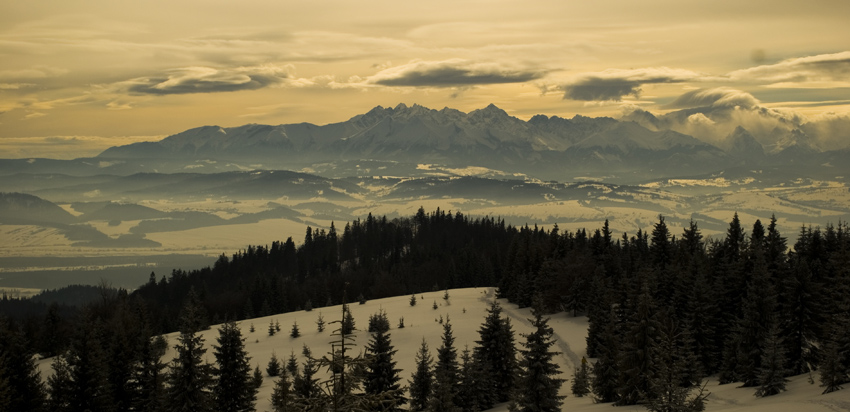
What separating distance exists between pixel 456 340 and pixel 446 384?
86.1 ft

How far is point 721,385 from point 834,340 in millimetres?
9465

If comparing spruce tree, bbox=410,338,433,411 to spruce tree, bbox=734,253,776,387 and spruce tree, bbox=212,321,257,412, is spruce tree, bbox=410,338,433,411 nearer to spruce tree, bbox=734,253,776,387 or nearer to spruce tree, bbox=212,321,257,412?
spruce tree, bbox=212,321,257,412

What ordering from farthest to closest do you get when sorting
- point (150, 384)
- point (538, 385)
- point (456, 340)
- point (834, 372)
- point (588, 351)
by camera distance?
1. point (456, 340)
2. point (588, 351)
3. point (150, 384)
4. point (538, 385)
5. point (834, 372)

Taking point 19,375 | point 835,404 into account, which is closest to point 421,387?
point 835,404

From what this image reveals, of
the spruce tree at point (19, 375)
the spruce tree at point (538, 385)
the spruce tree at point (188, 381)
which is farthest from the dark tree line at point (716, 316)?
the spruce tree at point (19, 375)

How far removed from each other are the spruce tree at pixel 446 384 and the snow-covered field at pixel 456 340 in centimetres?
328

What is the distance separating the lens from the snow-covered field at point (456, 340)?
97.3 feet

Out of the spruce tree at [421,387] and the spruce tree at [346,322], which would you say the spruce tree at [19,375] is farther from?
the spruce tree at [421,387]

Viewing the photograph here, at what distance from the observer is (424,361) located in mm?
39062

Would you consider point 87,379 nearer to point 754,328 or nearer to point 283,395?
point 283,395

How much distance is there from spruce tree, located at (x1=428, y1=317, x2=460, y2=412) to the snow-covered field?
3.28 m

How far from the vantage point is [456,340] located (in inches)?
2343

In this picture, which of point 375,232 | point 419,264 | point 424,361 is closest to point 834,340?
point 424,361

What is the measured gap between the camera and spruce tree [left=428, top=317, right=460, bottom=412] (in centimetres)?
3291
